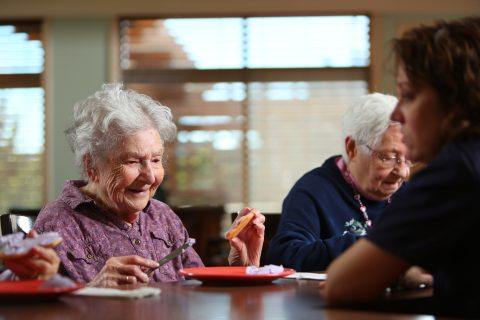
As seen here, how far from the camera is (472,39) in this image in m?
1.25

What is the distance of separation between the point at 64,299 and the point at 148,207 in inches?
33.1

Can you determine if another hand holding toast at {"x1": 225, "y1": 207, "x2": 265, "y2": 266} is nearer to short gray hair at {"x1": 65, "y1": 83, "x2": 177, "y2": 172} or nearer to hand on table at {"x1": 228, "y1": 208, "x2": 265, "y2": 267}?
hand on table at {"x1": 228, "y1": 208, "x2": 265, "y2": 267}

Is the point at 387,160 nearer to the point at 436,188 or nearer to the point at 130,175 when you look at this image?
the point at 130,175

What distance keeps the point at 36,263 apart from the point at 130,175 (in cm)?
63

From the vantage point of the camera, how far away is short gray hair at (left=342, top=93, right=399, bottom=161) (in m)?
2.48

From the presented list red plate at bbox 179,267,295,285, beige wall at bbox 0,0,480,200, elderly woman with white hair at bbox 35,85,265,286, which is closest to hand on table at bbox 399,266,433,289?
red plate at bbox 179,267,295,285

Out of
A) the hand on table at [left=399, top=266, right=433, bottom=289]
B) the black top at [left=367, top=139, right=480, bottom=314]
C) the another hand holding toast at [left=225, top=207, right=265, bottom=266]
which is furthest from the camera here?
the another hand holding toast at [left=225, top=207, right=265, bottom=266]

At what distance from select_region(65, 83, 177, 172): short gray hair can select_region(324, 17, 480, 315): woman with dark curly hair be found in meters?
0.97

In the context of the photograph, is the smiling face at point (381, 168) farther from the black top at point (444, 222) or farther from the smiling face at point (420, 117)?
the black top at point (444, 222)

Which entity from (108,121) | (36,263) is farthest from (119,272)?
(108,121)

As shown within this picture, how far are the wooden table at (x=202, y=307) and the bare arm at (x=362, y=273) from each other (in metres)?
0.04

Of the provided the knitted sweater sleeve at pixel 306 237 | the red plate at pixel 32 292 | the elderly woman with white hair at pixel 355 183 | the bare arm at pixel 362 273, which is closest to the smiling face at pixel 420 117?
the bare arm at pixel 362 273

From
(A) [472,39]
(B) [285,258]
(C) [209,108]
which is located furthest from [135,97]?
(C) [209,108]

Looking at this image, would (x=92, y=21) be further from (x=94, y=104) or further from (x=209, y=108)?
(x=94, y=104)
